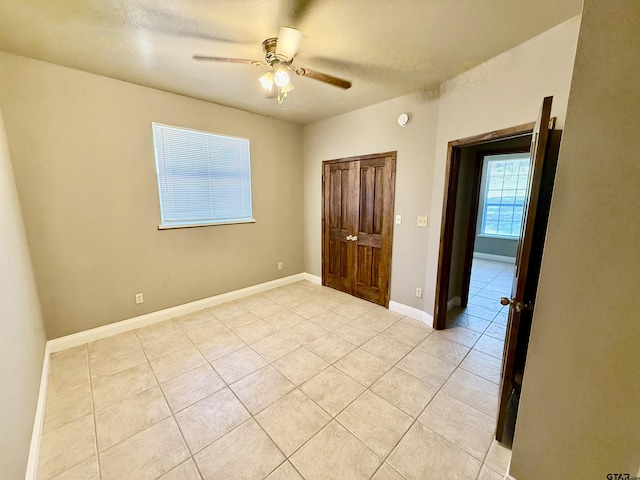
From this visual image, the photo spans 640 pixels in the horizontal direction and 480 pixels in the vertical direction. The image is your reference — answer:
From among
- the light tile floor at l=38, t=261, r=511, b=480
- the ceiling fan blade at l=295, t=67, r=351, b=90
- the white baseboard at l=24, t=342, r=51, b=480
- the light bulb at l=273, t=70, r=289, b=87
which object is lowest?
the light tile floor at l=38, t=261, r=511, b=480

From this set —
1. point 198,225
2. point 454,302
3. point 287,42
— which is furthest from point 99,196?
point 454,302

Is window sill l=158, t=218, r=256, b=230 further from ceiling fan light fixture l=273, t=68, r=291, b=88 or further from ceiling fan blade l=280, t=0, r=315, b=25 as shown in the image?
ceiling fan blade l=280, t=0, r=315, b=25

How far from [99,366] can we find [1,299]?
1.23 metres

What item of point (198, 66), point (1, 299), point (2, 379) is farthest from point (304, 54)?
point (2, 379)

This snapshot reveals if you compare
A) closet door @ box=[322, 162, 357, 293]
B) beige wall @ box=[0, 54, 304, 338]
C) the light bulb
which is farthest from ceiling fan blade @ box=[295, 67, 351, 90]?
beige wall @ box=[0, 54, 304, 338]

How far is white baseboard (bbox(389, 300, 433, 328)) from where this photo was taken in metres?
2.96

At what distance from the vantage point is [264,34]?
5.98 feet

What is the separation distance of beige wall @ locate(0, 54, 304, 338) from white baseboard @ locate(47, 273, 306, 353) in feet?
0.24

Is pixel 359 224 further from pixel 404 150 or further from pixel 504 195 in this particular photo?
pixel 504 195

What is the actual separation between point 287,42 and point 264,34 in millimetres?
339

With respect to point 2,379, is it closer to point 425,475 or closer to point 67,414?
point 67,414

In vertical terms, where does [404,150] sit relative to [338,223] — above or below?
above

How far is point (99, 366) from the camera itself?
7.30 ft

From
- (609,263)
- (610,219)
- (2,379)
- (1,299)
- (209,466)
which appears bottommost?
(209,466)
